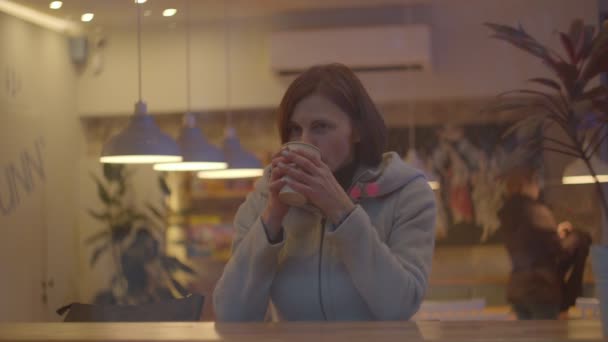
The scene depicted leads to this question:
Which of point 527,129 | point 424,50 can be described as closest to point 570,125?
point 527,129

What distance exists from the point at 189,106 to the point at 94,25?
2.45 feet

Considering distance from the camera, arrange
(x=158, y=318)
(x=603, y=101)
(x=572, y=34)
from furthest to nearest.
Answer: (x=158, y=318), (x=572, y=34), (x=603, y=101)

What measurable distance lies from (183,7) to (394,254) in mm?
3704

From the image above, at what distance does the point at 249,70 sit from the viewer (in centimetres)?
544

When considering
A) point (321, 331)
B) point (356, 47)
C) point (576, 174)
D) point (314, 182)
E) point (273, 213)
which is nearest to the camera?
point (321, 331)

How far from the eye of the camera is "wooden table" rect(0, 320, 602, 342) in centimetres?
125

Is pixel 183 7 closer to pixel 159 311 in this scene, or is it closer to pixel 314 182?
pixel 159 311

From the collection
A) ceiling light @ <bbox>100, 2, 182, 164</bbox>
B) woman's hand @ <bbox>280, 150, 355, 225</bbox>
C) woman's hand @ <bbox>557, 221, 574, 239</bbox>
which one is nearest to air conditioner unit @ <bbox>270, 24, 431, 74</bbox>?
woman's hand @ <bbox>557, 221, 574, 239</bbox>

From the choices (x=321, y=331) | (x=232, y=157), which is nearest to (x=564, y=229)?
(x=232, y=157)

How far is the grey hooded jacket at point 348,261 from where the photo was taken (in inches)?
58.9

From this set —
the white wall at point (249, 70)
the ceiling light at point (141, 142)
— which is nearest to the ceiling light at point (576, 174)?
the white wall at point (249, 70)

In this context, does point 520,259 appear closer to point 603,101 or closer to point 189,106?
point 189,106

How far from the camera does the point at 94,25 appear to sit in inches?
204

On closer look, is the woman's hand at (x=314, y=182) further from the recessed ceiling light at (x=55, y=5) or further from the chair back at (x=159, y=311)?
the recessed ceiling light at (x=55, y=5)
